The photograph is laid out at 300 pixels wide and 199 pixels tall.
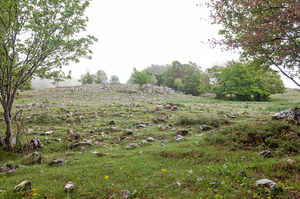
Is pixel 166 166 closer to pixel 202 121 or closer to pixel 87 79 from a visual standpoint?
pixel 202 121

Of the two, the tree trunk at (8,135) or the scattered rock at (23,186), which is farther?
the tree trunk at (8,135)

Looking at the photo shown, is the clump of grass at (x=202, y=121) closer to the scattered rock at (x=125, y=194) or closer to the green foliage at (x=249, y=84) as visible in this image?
the scattered rock at (x=125, y=194)

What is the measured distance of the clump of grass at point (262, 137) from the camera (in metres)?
5.53

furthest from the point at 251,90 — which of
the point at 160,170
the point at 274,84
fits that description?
the point at 160,170

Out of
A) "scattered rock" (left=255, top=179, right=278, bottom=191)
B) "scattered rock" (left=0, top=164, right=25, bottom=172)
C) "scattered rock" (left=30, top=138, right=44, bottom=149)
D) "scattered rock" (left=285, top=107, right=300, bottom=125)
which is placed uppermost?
"scattered rock" (left=285, top=107, right=300, bottom=125)

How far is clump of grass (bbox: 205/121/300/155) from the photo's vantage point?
553 centimetres

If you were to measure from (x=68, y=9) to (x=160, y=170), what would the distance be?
881 centimetres

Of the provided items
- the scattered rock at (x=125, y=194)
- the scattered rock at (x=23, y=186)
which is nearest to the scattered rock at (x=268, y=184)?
the scattered rock at (x=125, y=194)

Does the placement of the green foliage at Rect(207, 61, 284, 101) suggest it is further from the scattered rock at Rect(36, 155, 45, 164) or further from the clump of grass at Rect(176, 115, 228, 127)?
the scattered rock at Rect(36, 155, 45, 164)

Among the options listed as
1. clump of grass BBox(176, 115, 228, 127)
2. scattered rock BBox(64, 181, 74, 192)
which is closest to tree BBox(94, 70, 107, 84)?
clump of grass BBox(176, 115, 228, 127)

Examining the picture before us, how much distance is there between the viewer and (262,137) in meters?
6.42

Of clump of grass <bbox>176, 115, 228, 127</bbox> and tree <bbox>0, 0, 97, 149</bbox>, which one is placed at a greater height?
tree <bbox>0, 0, 97, 149</bbox>

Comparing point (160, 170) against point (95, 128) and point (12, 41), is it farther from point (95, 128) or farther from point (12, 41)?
point (12, 41)

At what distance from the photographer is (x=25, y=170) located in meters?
5.39
